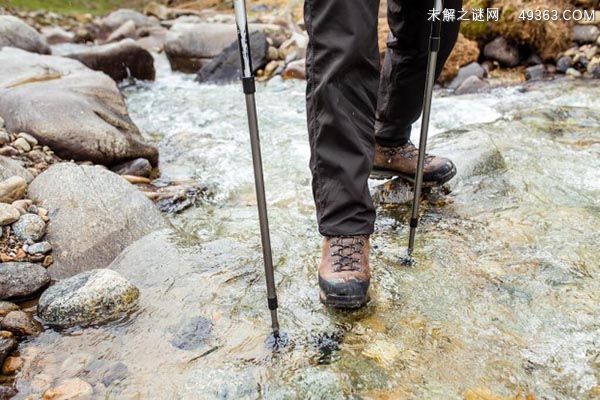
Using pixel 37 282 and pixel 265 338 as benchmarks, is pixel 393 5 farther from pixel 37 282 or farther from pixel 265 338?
pixel 37 282

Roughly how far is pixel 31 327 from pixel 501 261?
232cm

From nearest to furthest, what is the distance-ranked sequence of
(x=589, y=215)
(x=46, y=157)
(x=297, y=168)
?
(x=589, y=215) < (x=46, y=157) < (x=297, y=168)

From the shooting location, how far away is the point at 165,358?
1.86 m

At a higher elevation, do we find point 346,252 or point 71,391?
point 346,252

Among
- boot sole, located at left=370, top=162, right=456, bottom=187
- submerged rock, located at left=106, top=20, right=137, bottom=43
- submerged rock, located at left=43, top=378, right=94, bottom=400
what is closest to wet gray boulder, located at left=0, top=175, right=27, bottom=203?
submerged rock, located at left=43, top=378, right=94, bottom=400

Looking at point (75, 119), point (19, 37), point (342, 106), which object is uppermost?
point (342, 106)

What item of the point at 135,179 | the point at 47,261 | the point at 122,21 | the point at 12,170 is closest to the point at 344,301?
the point at 47,261

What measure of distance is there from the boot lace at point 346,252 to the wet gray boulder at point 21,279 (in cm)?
158

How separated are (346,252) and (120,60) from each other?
8641 millimetres

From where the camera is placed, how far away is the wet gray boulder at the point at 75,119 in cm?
410

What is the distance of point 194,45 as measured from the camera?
10875 mm

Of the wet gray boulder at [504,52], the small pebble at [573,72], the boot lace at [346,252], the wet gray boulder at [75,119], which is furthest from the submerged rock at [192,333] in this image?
the wet gray boulder at [504,52]

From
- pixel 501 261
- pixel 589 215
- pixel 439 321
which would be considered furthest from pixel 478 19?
pixel 439 321

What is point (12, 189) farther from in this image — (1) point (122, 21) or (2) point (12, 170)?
(1) point (122, 21)
